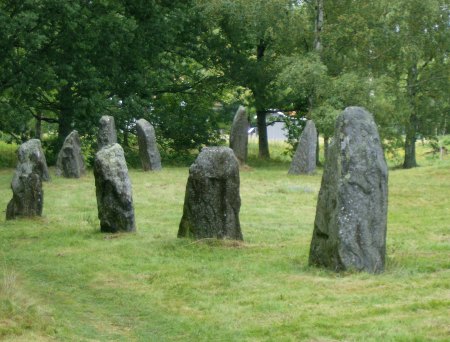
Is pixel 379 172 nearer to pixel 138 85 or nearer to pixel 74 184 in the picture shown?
pixel 74 184

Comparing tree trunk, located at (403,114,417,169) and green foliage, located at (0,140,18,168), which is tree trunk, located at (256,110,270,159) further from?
green foliage, located at (0,140,18,168)

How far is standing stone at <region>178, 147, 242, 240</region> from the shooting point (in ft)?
56.6

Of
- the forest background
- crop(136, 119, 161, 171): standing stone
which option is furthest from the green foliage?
crop(136, 119, 161, 171): standing stone

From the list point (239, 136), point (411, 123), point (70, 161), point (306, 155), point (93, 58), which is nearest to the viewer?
point (70, 161)

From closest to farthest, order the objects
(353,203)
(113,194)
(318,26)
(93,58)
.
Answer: (353,203) → (113,194) → (318,26) → (93,58)

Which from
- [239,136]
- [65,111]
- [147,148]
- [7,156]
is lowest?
[7,156]

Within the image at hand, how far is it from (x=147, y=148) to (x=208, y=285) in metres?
22.7

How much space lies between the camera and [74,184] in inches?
1192

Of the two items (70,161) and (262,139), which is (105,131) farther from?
(262,139)

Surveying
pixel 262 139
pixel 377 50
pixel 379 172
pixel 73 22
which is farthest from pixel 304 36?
pixel 379 172

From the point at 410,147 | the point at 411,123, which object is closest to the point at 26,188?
the point at 411,123

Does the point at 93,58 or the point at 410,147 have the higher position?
the point at 93,58

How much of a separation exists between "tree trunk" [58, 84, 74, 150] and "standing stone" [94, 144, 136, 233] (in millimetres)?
21450

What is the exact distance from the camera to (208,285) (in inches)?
547
